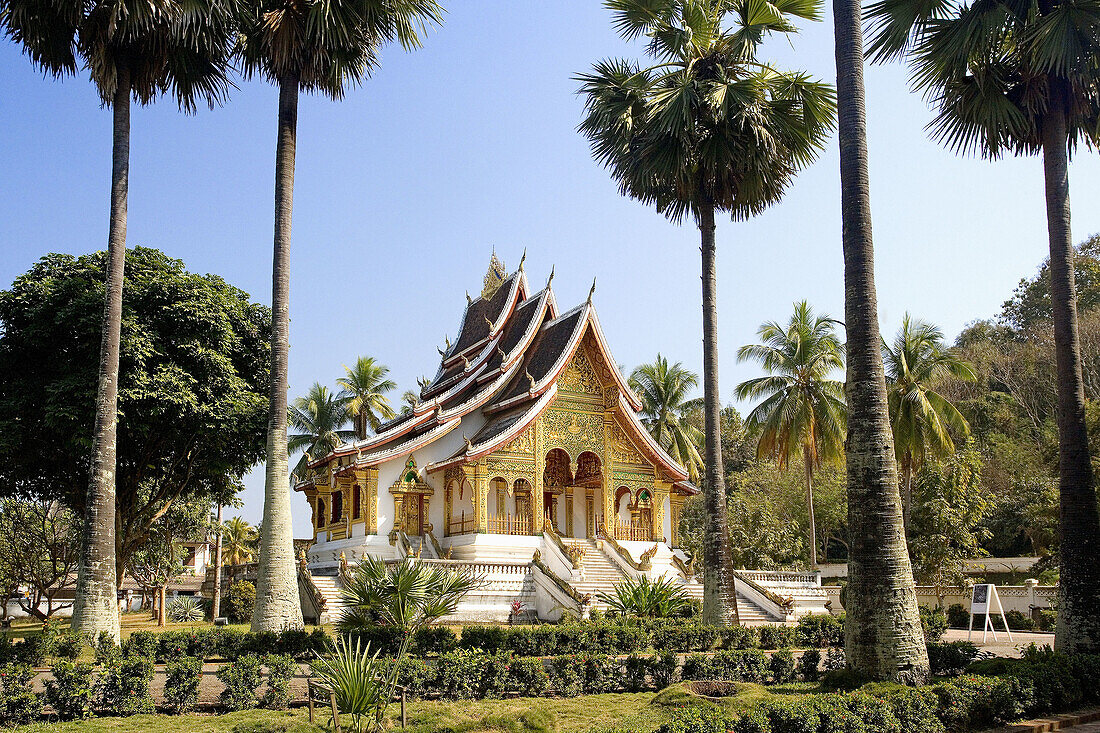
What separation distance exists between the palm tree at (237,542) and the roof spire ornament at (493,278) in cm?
2777

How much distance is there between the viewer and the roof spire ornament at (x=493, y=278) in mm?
38416

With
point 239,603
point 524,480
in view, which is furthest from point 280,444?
point 239,603

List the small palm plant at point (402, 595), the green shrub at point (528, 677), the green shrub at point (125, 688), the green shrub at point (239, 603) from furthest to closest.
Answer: the green shrub at point (239, 603) < the small palm plant at point (402, 595) < the green shrub at point (528, 677) < the green shrub at point (125, 688)

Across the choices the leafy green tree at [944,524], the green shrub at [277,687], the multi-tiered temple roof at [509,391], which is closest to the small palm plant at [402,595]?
the green shrub at [277,687]

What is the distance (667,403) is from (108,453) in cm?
3136

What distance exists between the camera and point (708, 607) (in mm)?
17797

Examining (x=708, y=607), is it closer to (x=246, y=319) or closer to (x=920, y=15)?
(x=920, y=15)

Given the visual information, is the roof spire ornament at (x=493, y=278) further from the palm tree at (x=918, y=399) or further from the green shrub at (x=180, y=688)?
the green shrub at (x=180, y=688)

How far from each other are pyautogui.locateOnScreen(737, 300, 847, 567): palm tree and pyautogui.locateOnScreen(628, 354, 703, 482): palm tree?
987 centimetres

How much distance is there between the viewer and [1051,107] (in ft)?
46.8

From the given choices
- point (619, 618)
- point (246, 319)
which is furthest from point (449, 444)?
point (619, 618)

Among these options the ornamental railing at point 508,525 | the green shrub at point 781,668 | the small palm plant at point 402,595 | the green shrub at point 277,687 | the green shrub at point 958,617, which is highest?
the ornamental railing at point 508,525

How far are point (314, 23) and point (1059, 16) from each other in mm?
13017

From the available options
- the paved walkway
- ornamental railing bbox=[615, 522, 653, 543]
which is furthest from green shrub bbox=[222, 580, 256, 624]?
the paved walkway
